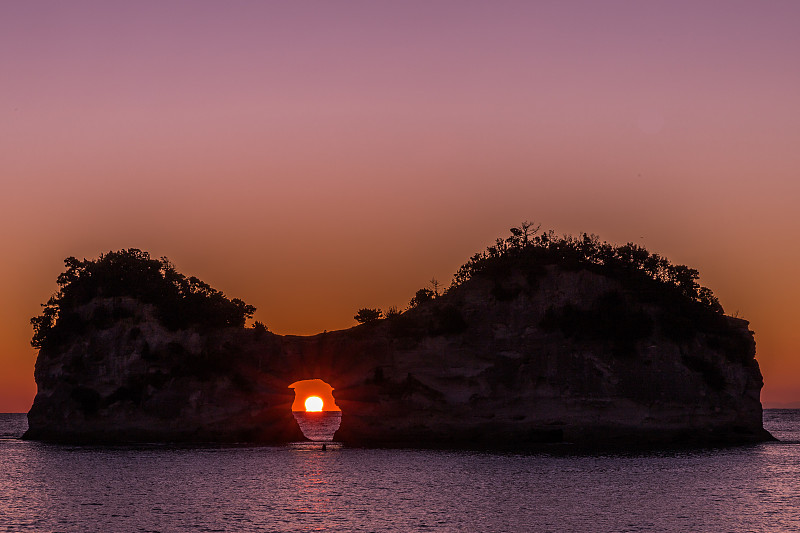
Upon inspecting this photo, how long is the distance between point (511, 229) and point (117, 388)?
4591 centimetres

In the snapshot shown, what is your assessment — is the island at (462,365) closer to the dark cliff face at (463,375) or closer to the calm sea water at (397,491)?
the dark cliff face at (463,375)

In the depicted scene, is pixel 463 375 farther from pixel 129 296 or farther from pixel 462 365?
pixel 129 296

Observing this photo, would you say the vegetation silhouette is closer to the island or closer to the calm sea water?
the island

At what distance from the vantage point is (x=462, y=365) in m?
85.8

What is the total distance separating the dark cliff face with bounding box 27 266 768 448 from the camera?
8350 centimetres

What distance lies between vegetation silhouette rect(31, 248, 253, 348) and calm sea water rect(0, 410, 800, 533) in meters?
21.3

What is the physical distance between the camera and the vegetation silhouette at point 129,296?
97.2 meters

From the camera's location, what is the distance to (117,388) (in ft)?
306

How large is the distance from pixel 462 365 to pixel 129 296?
132ft

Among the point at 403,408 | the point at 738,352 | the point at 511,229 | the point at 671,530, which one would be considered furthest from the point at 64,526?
the point at 738,352

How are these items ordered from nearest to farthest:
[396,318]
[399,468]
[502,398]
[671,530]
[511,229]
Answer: [671,530]
[399,468]
[502,398]
[396,318]
[511,229]

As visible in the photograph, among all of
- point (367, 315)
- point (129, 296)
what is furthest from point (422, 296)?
point (129, 296)

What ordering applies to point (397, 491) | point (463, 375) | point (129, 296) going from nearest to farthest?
point (397, 491)
point (463, 375)
point (129, 296)

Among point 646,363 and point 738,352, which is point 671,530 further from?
point 738,352
